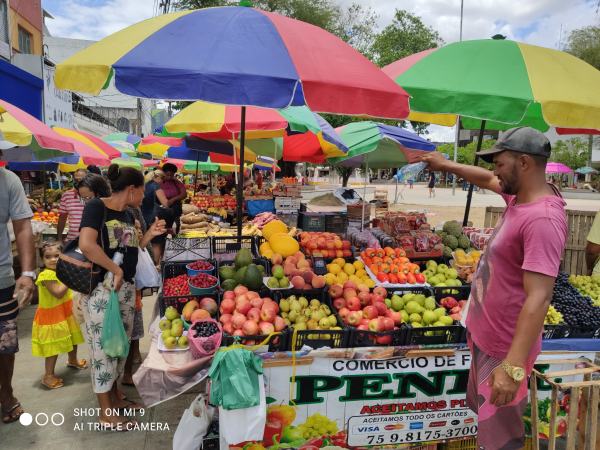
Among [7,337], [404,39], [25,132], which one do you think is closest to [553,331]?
[7,337]

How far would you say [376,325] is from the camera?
303cm

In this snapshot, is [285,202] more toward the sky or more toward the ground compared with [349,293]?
more toward the sky

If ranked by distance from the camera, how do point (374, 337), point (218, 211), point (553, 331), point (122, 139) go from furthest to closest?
point (122, 139) → point (218, 211) → point (553, 331) → point (374, 337)

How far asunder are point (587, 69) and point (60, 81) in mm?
5153

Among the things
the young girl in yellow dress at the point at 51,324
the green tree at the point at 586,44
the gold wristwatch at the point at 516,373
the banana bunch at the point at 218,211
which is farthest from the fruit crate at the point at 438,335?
the green tree at the point at 586,44

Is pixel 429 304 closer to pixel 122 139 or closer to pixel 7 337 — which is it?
pixel 7 337

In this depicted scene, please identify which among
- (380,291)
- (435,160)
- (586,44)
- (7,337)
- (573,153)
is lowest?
(7,337)

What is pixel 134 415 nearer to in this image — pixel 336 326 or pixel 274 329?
pixel 274 329

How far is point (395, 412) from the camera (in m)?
3.00

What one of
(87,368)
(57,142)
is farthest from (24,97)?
(87,368)

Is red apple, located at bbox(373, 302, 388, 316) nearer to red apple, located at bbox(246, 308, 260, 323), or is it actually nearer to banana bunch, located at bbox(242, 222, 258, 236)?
red apple, located at bbox(246, 308, 260, 323)

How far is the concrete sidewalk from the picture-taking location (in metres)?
3.26

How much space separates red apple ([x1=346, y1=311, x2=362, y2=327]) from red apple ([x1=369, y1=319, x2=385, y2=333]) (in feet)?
0.35

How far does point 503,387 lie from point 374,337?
115 cm
